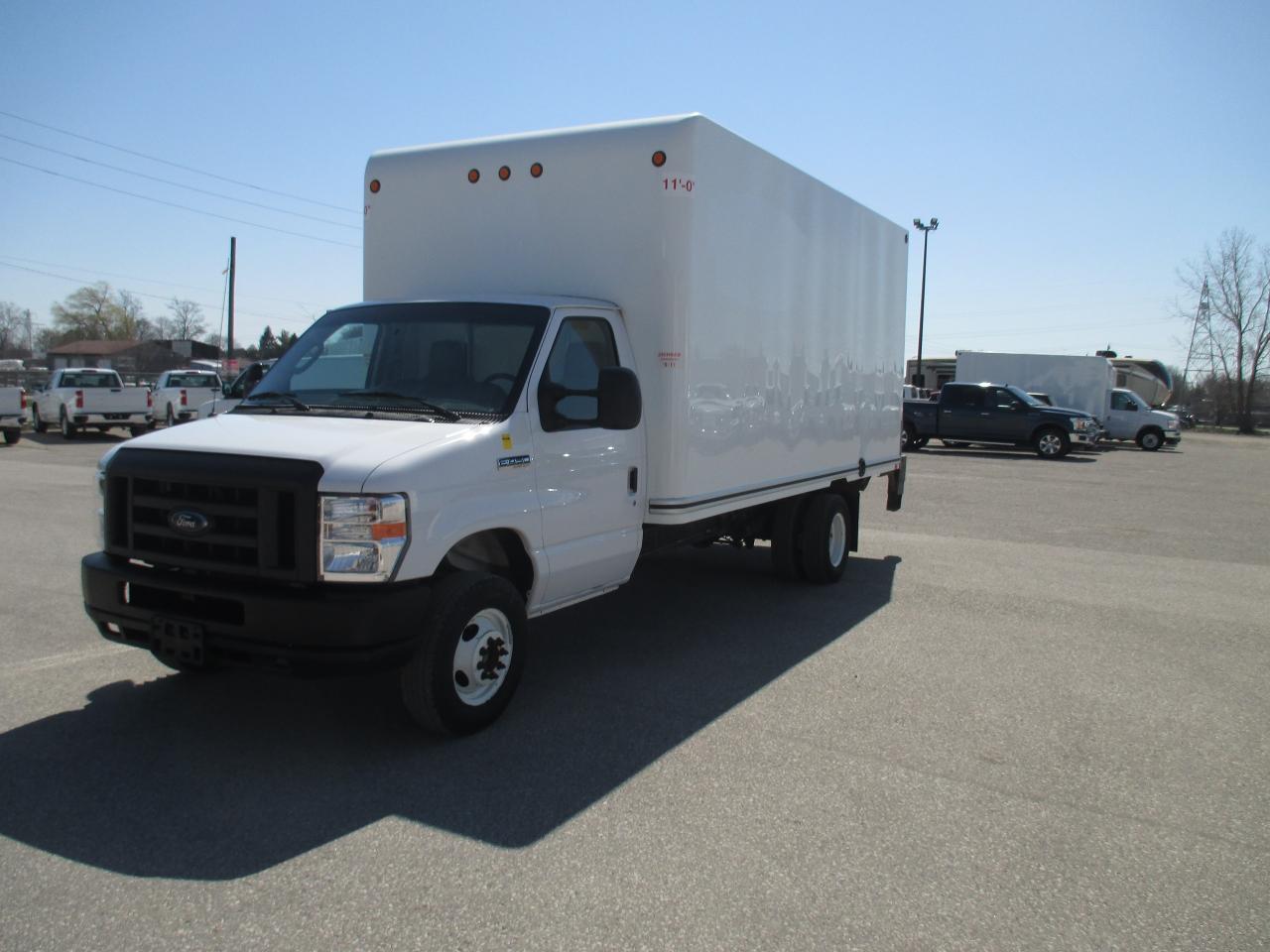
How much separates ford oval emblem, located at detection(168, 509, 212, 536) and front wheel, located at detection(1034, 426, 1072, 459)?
1049 inches

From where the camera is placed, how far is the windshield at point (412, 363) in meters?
5.54

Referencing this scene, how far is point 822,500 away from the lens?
9.24 m

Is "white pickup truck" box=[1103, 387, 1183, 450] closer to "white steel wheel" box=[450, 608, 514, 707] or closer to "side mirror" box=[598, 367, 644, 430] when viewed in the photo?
"side mirror" box=[598, 367, 644, 430]

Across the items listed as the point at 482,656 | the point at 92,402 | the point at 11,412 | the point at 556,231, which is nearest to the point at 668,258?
the point at 556,231

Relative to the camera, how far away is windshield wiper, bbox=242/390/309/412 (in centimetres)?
564

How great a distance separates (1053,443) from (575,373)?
993 inches

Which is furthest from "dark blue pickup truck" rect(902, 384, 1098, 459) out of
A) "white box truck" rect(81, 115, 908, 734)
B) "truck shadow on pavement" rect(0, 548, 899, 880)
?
"truck shadow on pavement" rect(0, 548, 899, 880)

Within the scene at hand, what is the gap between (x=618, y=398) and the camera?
18.5ft

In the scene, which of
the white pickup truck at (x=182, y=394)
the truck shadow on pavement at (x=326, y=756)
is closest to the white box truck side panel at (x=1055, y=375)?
the white pickup truck at (x=182, y=394)

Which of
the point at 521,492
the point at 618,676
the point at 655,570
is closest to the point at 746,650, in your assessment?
the point at 618,676

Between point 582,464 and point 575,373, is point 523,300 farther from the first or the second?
point 582,464

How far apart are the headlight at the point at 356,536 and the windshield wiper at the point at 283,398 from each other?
4.11 ft

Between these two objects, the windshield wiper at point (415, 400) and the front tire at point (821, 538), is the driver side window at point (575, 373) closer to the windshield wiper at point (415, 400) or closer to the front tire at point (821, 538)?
the windshield wiper at point (415, 400)

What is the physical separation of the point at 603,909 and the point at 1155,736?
11.4ft
